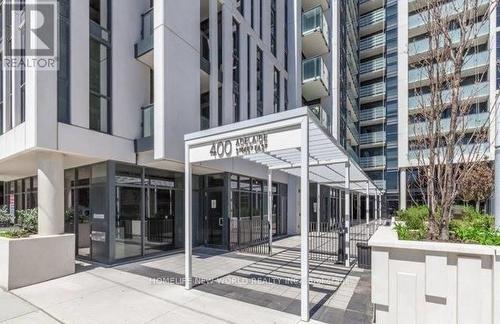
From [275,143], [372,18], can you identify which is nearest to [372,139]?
[372,18]

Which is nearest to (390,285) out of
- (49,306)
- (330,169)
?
(49,306)

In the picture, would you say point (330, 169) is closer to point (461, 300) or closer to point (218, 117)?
point (218, 117)

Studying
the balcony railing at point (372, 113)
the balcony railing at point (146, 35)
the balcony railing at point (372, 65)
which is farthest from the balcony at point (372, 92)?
the balcony railing at point (146, 35)

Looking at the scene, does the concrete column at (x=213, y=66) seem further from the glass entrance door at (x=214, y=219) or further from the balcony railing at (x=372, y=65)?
the balcony railing at (x=372, y=65)

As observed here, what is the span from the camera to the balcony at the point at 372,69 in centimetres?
3831

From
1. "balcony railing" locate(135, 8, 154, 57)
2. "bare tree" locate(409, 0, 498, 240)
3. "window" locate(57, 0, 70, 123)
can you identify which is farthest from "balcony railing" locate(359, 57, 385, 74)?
"window" locate(57, 0, 70, 123)

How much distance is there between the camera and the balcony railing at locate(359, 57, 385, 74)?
125 ft

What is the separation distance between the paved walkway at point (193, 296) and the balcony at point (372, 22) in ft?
128

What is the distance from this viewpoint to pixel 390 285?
13.9 feet

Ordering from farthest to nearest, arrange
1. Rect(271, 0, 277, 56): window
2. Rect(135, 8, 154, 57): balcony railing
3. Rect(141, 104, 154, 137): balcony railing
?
Rect(271, 0, 277, 56): window
Rect(141, 104, 154, 137): balcony railing
Rect(135, 8, 154, 57): balcony railing

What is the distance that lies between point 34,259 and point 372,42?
42024 millimetres

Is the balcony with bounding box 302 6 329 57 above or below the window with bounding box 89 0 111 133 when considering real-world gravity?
above

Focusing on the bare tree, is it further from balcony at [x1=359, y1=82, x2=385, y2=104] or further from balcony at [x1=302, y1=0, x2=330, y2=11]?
balcony at [x1=359, y1=82, x2=385, y2=104]

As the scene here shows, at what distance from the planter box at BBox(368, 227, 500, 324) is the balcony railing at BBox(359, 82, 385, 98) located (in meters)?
37.2
